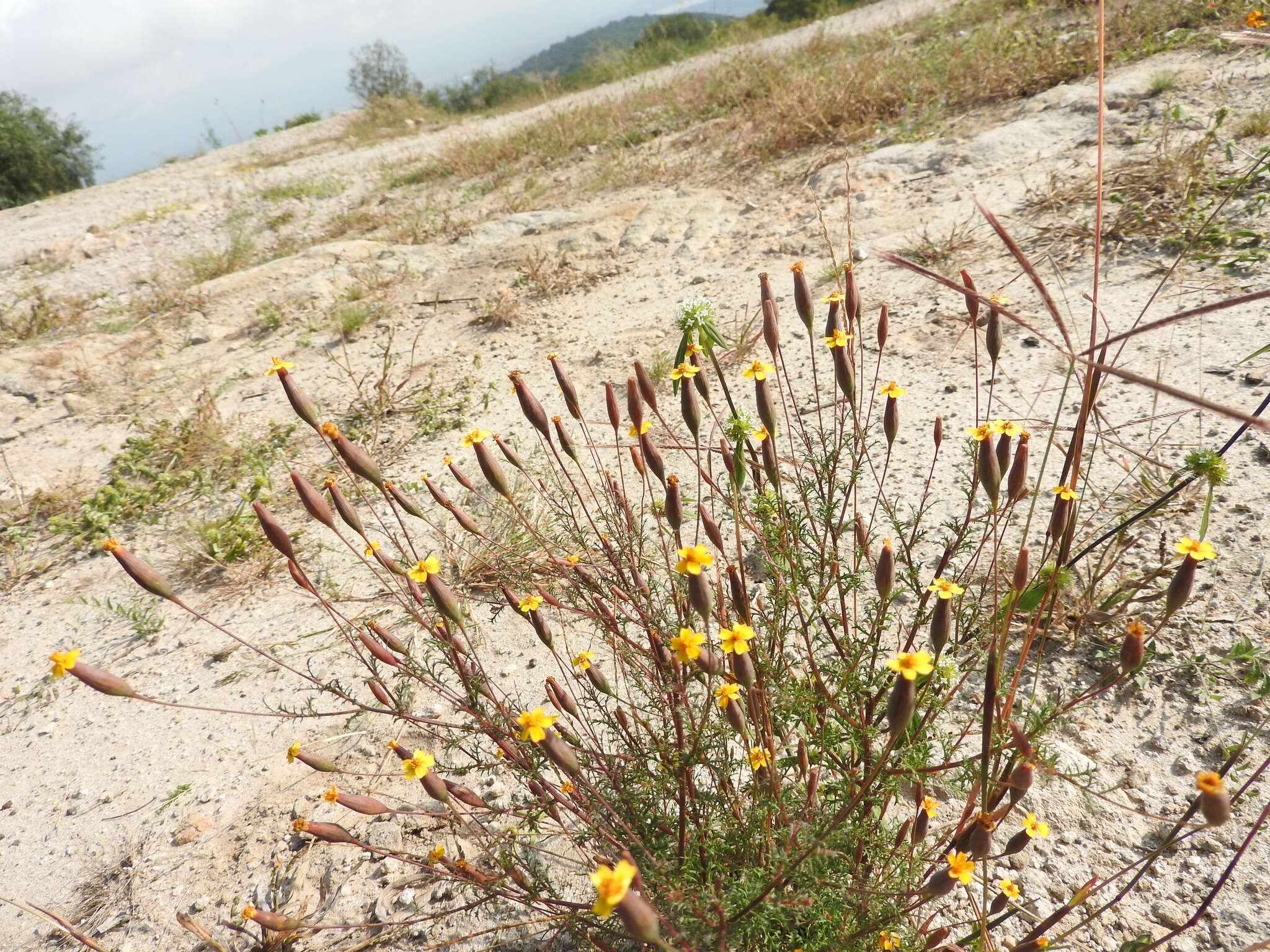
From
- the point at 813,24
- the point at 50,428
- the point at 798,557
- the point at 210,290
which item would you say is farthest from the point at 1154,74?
the point at 813,24

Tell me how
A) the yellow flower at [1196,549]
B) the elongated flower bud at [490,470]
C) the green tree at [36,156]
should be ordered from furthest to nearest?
the green tree at [36,156], the elongated flower bud at [490,470], the yellow flower at [1196,549]

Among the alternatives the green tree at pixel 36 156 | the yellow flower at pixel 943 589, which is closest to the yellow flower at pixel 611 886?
the yellow flower at pixel 943 589

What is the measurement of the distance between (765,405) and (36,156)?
32.2 metres

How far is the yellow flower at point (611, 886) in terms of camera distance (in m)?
0.83

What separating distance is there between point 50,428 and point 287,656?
3.72 meters

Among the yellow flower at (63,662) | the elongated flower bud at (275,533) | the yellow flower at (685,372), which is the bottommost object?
the yellow flower at (63,662)

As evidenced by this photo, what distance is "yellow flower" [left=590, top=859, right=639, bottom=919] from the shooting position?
83 cm

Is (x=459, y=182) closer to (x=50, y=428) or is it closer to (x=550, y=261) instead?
(x=550, y=261)

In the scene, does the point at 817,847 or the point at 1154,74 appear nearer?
the point at 817,847

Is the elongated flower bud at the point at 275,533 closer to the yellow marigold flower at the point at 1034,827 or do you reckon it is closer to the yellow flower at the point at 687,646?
the yellow flower at the point at 687,646

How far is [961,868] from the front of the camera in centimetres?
122

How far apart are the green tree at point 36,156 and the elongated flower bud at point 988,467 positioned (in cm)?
2915

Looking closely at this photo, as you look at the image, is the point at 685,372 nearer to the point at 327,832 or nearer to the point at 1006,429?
the point at 1006,429

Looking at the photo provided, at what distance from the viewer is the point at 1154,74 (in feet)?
18.0
